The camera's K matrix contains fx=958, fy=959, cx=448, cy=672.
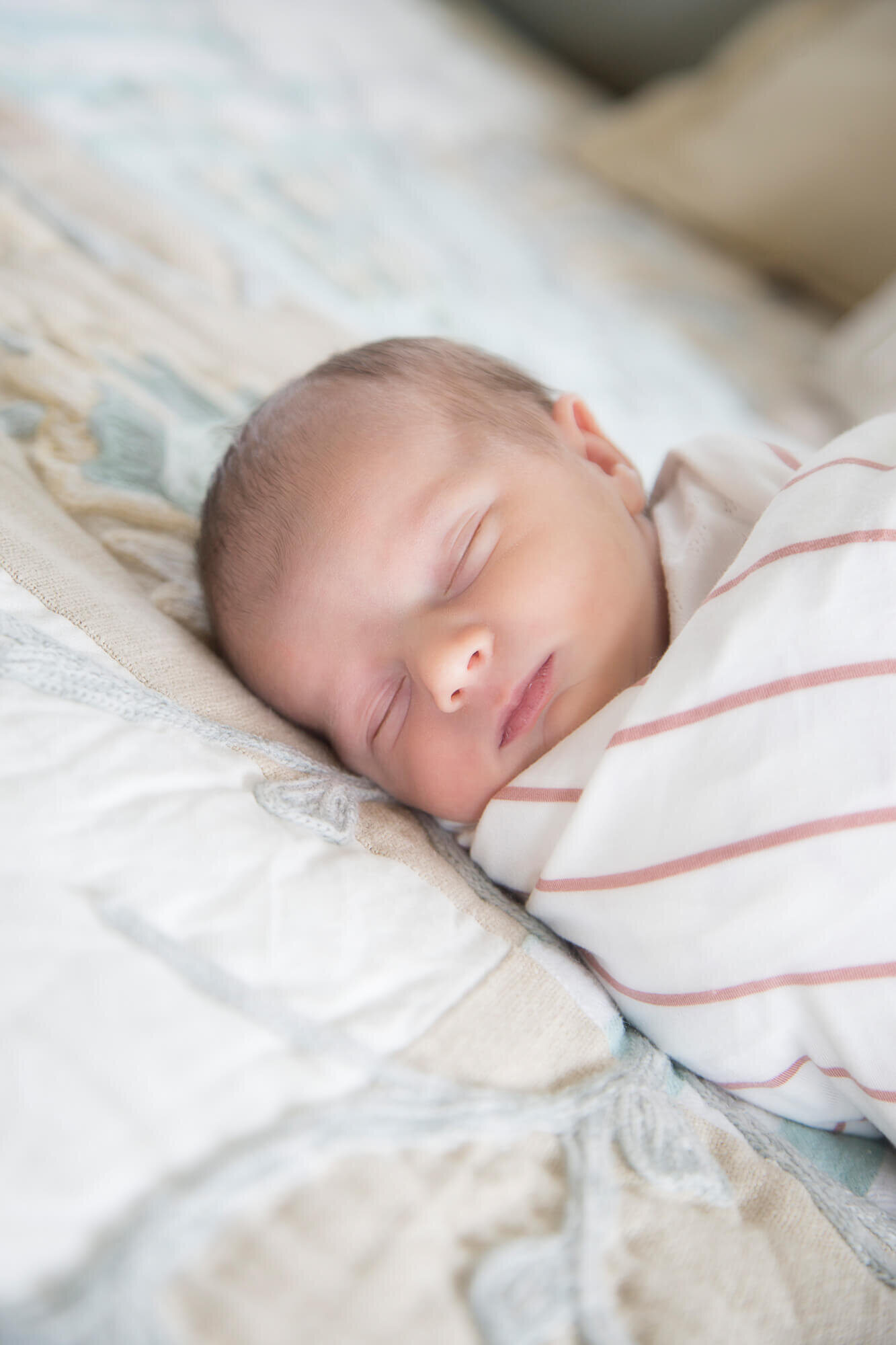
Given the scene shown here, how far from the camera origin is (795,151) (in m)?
2.04

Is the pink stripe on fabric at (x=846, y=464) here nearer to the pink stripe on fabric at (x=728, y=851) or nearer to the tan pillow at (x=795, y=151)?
the pink stripe on fabric at (x=728, y=851)

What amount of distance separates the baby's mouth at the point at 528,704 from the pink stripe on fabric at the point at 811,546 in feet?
0.43

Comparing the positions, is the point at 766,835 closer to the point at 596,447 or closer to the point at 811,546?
the point at 811,546

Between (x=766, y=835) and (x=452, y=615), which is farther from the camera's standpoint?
(x=452, y=615)

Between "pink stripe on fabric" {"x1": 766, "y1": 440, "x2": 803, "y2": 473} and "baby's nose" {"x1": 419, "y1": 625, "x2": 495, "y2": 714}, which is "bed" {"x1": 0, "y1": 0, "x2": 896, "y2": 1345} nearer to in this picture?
"baby's nose" {"x1": 419, "y1": 625, "x2": 495, "y2": 714}

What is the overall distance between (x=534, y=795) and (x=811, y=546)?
0.25 metres

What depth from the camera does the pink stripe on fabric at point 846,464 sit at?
703 mm

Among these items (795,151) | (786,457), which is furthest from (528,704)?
(795,151)

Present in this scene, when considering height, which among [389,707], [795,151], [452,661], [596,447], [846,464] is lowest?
[389,707]

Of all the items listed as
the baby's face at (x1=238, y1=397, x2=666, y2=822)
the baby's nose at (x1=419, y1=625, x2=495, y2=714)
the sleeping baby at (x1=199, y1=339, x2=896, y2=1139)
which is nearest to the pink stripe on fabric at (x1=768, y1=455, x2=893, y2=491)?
the sleeping baby at (x1=199, y1=339, x2=896, y2=1139)

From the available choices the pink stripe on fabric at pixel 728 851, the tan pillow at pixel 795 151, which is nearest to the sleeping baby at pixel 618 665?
the pink stripe on fabric at pixel 728 851

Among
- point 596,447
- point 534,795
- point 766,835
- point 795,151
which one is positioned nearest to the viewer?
point 766,835

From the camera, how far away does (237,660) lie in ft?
2.66

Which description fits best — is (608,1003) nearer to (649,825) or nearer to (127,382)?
(649,825)
